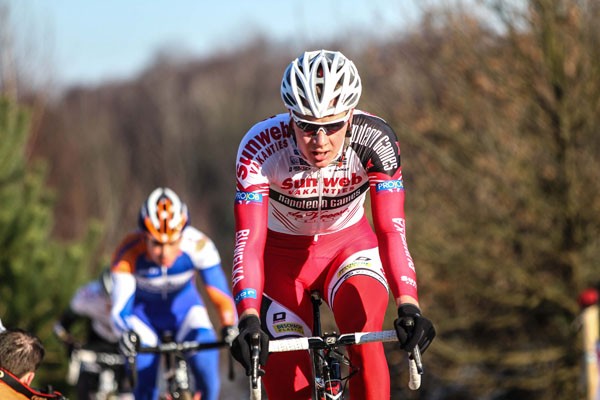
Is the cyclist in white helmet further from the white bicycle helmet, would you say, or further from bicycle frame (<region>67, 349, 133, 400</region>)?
bicycle frame (<region>67, 349, 133, 400</region>)

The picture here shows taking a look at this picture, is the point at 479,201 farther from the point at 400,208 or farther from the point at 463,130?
the point at 400,208

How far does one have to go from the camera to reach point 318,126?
5.21 meters

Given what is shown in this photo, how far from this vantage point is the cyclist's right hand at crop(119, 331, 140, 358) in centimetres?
737

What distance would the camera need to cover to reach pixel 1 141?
56.9 ft

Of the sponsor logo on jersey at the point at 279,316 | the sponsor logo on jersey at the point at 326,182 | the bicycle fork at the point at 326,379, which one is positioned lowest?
the bicycle fork at the point at 326,379

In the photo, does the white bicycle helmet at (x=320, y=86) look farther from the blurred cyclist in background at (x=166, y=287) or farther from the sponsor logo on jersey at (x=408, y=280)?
the blurred cyclist in background at (x=166, y=287)

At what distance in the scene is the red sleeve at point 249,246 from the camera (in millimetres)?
5223

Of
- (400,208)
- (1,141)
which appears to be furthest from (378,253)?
(1,141)

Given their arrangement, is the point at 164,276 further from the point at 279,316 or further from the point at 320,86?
the point at 320,86

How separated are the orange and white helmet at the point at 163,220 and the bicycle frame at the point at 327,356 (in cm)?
295

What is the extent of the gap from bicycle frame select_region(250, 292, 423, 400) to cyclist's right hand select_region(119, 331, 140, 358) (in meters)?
2.15

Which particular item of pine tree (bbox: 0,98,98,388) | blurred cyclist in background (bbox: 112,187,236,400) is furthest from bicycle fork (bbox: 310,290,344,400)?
pine tree (bbox: 0,98,98,388)

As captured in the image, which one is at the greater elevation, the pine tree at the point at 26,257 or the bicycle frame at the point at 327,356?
the pine tree at the point at 26,257

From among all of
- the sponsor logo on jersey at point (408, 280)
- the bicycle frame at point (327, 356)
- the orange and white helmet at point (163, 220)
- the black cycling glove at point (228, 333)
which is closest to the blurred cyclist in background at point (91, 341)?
the orange and white helmet at point (163, 220)
